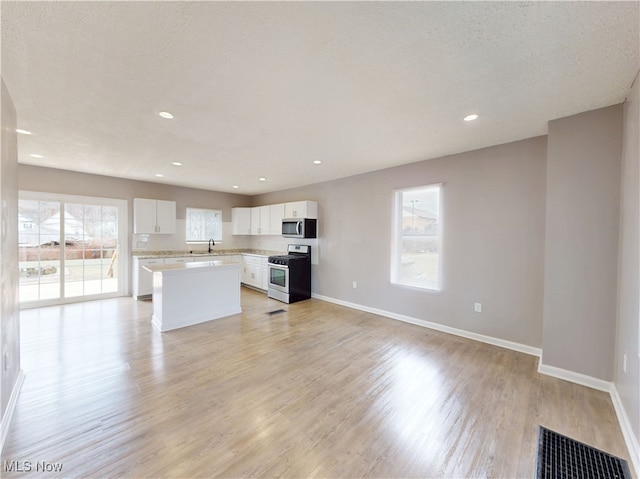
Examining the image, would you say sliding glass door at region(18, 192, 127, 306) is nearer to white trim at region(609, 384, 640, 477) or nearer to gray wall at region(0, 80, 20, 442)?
gray wall at region(0, 80, 20, 442)

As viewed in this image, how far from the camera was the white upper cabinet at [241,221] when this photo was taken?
714 centimetres

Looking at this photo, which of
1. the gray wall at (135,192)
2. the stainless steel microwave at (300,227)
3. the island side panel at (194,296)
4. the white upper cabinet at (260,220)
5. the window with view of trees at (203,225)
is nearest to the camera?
the island side panel at (194,296)

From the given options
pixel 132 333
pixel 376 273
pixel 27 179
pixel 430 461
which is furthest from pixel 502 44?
pixel 27 179

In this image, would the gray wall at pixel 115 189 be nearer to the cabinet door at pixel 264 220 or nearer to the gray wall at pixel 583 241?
the cabinet door at pixel 264 220

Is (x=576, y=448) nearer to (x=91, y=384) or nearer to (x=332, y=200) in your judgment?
(x=91, y=384)

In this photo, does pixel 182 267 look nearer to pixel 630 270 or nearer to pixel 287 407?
pixel 287 407

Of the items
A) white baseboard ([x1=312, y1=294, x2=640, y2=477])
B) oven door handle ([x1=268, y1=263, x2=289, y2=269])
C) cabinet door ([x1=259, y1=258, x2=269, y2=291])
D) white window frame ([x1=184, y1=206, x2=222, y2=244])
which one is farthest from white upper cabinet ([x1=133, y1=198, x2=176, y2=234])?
white baseboard ([x1=312, y1=294, x2=640, y2=477])

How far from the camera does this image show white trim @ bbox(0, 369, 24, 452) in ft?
5.69

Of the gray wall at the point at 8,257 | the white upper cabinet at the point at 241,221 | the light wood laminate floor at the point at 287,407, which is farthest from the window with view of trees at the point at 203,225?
the gray wall at the point at 8,257

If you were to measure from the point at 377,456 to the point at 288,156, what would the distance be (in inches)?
137

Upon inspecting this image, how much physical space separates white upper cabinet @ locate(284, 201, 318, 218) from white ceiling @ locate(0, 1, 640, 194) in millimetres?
2343

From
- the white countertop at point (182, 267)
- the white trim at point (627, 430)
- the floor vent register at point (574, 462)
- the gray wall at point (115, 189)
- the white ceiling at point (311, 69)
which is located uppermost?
the white ceiling at point (311, 69)

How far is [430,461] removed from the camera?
5.28 feet

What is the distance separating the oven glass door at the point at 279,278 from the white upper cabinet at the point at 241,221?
5.91 feet
